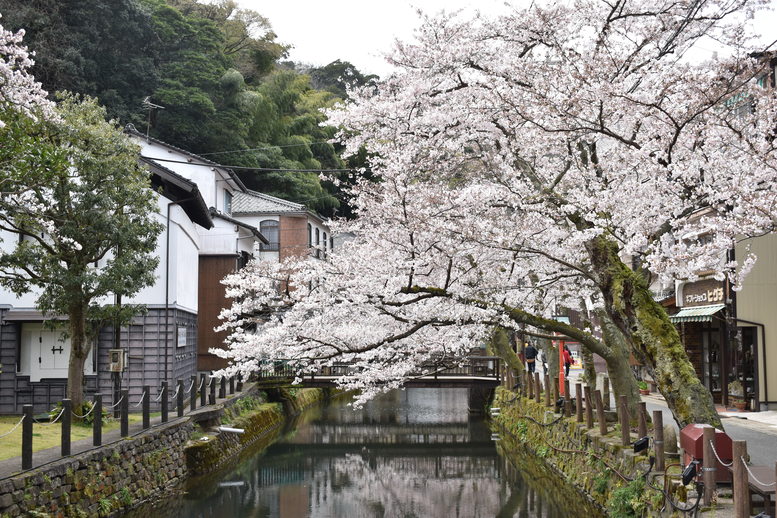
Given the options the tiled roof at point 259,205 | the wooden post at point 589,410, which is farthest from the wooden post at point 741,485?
the tiled roof at point 259,205

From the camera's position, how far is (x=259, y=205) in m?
39.6

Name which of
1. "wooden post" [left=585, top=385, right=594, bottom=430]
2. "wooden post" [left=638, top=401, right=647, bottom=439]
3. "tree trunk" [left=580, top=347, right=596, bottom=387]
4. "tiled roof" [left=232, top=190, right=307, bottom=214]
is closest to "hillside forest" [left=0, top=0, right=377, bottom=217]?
"tiled roof" [left=232, top=190, right=307, bottom=214]

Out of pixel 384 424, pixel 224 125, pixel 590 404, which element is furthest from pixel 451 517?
pixel 224 125

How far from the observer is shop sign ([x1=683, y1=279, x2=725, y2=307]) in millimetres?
20352

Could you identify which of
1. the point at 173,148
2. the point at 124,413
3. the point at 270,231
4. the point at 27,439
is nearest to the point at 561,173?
the point at 27,439

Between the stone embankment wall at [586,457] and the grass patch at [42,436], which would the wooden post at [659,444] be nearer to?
the stone embankment wall at [586,457]

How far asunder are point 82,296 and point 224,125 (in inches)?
1107

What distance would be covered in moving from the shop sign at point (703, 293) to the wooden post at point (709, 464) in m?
12.9

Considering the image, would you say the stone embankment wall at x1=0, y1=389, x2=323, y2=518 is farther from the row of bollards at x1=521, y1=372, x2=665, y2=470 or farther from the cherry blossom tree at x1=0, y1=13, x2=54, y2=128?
the row of bollards at x1=521, y1=372, x2=665, y2=470

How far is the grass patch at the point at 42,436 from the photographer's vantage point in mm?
12580

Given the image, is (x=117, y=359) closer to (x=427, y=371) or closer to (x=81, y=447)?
(x=81, y=447)

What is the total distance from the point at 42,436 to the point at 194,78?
101 ft

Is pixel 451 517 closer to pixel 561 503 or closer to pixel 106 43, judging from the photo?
pixel 561 503

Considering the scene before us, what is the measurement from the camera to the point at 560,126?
10.2m
